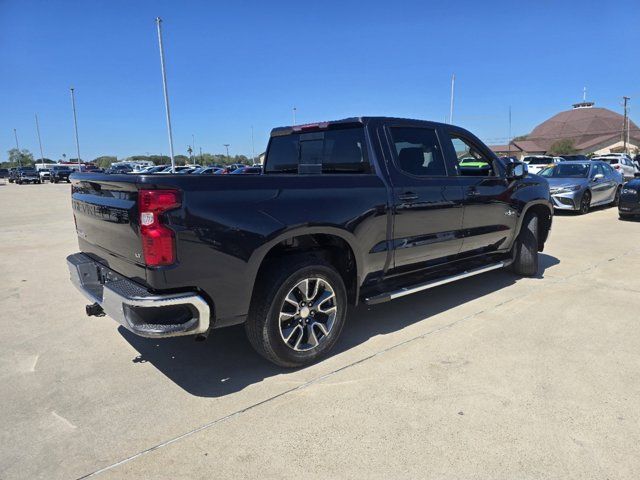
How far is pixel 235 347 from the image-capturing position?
394 cm

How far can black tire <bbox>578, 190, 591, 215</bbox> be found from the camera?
42.6ft

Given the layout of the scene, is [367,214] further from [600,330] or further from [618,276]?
[618,276]

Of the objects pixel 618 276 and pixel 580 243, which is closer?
pixel 618 276

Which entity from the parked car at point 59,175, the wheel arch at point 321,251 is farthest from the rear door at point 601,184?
the parked car at point 59,175

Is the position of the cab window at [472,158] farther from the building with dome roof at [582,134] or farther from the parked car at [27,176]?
the building with dome roof at [582,134]

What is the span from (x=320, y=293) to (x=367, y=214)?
75 cm

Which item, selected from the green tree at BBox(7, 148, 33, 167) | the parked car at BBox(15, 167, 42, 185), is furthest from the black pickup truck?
the green tree at BBox(7, 148, 33, 167)

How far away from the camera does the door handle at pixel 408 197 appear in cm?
397

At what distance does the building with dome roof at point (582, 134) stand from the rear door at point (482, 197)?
9803 cm

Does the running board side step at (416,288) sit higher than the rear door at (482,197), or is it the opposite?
the rear door at (482,197)

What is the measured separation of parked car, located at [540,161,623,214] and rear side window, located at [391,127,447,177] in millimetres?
9461

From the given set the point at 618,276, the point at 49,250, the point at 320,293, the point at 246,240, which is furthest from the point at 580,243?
the point at 49,250

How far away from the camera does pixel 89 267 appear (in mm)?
3564

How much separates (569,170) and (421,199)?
39.6ft
